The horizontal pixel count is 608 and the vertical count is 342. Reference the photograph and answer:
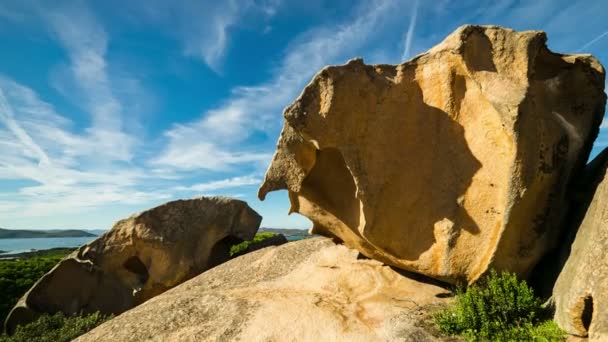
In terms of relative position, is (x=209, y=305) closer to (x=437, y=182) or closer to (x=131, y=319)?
(x=131, y=319)

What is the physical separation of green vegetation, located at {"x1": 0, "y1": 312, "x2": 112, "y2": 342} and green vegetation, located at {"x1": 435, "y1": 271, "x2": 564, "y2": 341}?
1300cm

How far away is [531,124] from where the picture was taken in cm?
787

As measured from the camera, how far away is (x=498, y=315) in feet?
25.0

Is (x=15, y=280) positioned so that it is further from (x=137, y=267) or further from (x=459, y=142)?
(x=459, y=142)

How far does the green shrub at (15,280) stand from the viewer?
963 inches

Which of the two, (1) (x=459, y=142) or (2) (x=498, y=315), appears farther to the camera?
(1) (x=459, y=142)

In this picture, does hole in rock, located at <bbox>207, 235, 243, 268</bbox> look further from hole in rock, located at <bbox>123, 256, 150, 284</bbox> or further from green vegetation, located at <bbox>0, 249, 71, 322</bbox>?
green vegetation, located at <bbox>0, 249, 71, 322</bbox>

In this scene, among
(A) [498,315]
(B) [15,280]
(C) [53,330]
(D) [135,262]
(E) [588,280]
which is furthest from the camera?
(B) [15,280]

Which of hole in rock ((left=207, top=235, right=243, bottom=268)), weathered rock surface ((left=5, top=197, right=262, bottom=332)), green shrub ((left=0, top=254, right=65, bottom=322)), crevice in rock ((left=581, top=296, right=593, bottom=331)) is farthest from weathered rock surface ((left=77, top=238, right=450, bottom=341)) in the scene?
green shrub ((left=0, top=254, right=65, bottom=322))

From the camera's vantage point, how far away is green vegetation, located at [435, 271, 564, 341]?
23.4ft

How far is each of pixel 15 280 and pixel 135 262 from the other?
12766 mm

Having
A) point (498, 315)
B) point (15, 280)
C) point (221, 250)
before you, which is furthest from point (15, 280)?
point (498, 315)

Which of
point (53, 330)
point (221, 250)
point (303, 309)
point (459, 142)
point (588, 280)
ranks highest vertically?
point (459, 142)

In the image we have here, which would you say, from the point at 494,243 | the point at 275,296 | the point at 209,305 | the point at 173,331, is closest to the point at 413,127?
the point at 494,243
